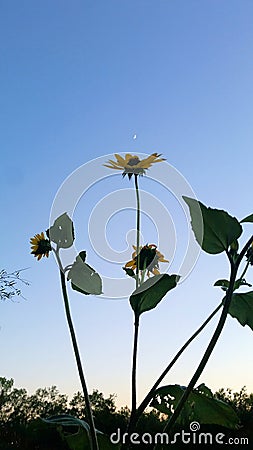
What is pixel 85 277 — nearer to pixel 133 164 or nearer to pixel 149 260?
pixel 149 260

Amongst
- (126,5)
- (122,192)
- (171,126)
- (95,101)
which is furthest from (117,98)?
(122,192)

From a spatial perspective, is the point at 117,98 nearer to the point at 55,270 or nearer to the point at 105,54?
the point at 105,54

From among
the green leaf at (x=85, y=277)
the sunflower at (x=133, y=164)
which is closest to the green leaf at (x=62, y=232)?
the green leaf at (x=85, y=277)

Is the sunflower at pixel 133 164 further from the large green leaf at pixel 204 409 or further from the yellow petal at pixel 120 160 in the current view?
the large green leaf at pixel 204 409

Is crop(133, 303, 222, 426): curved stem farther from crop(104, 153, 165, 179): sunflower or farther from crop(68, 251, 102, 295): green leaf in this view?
crop(104, 153, 165, 179): sunflower

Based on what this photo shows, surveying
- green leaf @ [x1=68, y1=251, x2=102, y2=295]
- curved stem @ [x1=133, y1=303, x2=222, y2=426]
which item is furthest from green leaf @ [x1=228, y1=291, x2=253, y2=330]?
green leaf @ [x1=68, y1=251, x2=102, y2=295]

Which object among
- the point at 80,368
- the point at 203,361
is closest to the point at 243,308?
the point at 203,361
